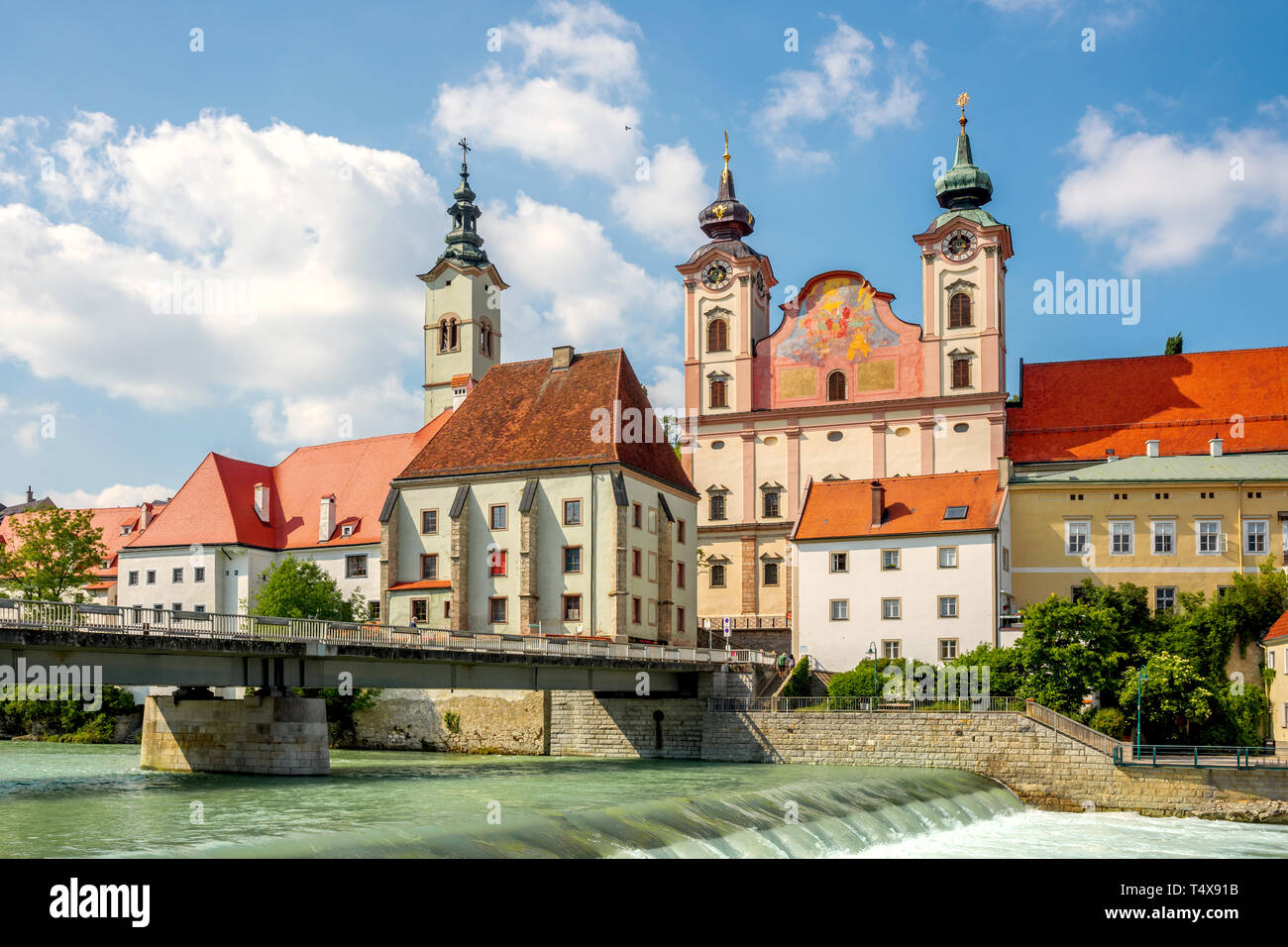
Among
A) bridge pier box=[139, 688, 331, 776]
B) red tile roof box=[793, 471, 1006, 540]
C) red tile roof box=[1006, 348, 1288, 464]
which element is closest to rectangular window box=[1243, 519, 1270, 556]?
red tile roof box=[1006, 348, 1288, 464]

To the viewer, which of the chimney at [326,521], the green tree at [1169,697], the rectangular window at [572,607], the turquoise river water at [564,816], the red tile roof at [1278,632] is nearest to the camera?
the turquoise river water at [564,816]

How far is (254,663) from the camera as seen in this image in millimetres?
42500

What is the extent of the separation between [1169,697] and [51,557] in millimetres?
58001

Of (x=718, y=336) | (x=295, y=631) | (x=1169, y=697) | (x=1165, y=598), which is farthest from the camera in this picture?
(x=718, y=336)

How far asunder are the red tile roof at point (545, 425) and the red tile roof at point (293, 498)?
12.7 metres

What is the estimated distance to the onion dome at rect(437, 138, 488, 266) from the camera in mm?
113688

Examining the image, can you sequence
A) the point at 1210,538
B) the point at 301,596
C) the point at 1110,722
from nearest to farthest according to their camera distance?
the point at 1110,722
the point at 1210,538
the point at 301,596

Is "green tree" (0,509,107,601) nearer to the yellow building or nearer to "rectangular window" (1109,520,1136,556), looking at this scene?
the yellow building

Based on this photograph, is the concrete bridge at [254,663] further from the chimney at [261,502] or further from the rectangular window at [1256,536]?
the chimney at [261,502]

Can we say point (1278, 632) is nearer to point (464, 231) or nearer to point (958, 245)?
point (958, 245)

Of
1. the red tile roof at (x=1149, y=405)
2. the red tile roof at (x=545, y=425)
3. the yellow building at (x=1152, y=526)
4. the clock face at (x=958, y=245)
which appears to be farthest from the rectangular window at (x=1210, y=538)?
the red tile roof at (x=545, y=425)

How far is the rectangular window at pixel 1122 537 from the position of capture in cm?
6341

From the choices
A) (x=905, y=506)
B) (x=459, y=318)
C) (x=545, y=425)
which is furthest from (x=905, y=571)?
(x=459, y=318)

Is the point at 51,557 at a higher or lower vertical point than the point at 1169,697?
higher
